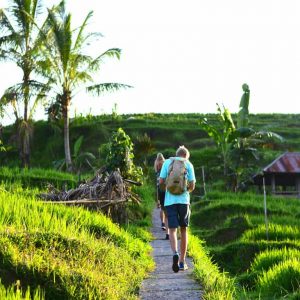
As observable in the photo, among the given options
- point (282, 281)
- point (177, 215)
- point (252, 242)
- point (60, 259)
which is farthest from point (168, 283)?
point (252, 242)

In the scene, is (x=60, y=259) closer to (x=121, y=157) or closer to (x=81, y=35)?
(x=121, y=157)

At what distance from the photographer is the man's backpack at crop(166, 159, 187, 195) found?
6.97 m

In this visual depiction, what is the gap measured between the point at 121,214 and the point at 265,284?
3.88 m

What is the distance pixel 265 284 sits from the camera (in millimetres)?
7645

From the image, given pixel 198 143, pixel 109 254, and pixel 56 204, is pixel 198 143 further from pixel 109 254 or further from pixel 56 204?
pixel 109 254

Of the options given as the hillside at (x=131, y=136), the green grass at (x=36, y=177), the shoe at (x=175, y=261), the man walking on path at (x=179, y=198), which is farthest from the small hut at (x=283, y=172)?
the shoe at (x=175, y=261)

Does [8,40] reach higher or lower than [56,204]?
higher

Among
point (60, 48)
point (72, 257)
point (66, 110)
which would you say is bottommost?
point (72, 257)

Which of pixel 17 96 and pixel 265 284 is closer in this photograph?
pixel 265 284

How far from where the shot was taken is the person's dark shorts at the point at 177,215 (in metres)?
7.01

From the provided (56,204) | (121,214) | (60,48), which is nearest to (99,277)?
(56,204)

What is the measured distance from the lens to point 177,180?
6.96 meters

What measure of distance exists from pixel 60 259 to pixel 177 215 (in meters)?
2.04

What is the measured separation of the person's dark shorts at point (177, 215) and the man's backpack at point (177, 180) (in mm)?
174
